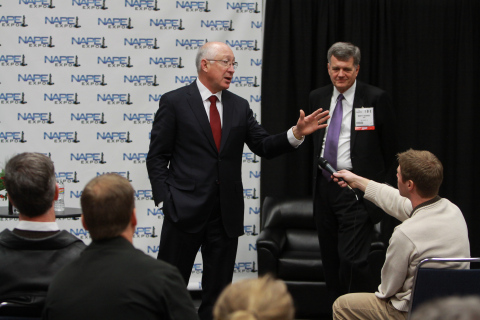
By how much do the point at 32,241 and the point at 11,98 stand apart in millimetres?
3719

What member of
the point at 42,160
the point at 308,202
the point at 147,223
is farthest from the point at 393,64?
the point at 42,160

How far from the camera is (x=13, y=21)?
17.5ft

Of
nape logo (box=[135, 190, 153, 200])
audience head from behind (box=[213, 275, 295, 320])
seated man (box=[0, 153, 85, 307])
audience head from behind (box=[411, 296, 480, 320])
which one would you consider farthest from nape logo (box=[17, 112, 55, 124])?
audience head from behind (box=[411, 296, 480, 320])

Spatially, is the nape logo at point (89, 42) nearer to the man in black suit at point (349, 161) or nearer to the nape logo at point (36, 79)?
the nape logo at point (36, 79)

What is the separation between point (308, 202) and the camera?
5.30m

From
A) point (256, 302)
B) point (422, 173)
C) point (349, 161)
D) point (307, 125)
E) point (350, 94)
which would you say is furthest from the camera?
point (350, 94)

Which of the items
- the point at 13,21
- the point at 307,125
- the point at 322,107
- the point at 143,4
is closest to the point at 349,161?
the point at 322,107

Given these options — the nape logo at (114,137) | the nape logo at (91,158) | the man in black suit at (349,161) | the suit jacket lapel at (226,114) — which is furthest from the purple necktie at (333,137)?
the nape logo at (91,158)

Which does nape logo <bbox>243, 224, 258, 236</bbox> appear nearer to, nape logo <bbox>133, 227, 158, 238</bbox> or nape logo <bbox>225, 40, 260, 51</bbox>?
nape logo <bbox>133, 227, 158, 238</bbox>

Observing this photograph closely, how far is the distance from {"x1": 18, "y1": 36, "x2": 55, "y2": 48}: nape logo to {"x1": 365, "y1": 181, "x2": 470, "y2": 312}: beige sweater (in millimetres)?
3898

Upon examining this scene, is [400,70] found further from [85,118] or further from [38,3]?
[38,3]

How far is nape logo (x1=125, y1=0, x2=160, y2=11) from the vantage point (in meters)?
5.45

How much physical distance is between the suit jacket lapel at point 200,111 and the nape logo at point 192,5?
6.50ft

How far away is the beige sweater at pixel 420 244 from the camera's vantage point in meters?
2.55
